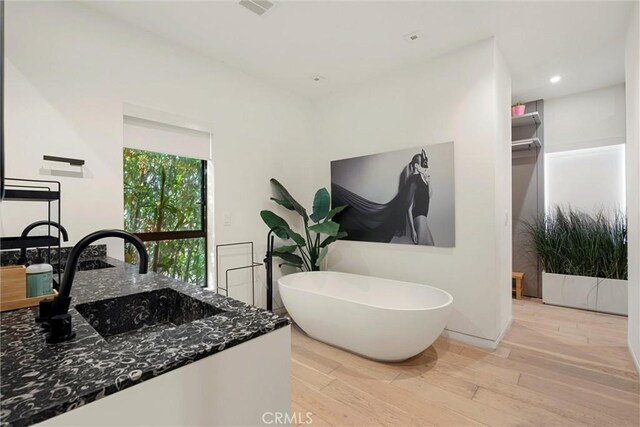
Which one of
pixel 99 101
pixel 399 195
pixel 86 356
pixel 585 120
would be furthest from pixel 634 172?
pixel 99 101

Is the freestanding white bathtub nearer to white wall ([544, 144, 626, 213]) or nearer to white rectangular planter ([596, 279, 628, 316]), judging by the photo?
white rectangular planter ([596, 279, 628, 316])

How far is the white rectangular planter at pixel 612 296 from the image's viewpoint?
11.0ft

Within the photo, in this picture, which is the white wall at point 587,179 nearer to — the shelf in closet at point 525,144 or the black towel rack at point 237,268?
the shelf in closet at point 525,144

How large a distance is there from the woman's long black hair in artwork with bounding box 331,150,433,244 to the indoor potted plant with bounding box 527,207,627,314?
2.14 metres

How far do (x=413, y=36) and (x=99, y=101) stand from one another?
2.63 m

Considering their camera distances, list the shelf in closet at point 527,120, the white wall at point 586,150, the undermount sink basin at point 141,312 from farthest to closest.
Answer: the shelf in closet at point 527,120 < the white wall at point 586,150 < the undermount sink basin at point 141,312

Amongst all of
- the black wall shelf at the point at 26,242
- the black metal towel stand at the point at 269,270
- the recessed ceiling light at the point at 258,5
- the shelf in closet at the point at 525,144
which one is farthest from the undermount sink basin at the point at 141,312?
the shelf in closet at the point at 525,144

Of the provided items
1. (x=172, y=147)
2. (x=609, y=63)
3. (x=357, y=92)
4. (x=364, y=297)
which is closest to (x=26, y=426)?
(x=172, y=147)

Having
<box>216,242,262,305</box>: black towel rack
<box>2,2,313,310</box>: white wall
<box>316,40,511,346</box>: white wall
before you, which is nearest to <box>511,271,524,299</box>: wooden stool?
<box>316,40,511,346</box>: white wall

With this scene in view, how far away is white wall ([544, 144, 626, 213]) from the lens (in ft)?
12.1

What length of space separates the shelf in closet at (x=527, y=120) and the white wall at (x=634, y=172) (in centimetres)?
133

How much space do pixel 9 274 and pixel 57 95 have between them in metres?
1.62

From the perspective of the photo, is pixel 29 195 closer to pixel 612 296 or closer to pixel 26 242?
pixel 26 242

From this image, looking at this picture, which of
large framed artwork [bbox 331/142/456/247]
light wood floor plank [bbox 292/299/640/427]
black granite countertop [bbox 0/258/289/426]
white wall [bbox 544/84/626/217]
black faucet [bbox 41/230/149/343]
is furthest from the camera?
white wall [bbox 544/84/626/217]
